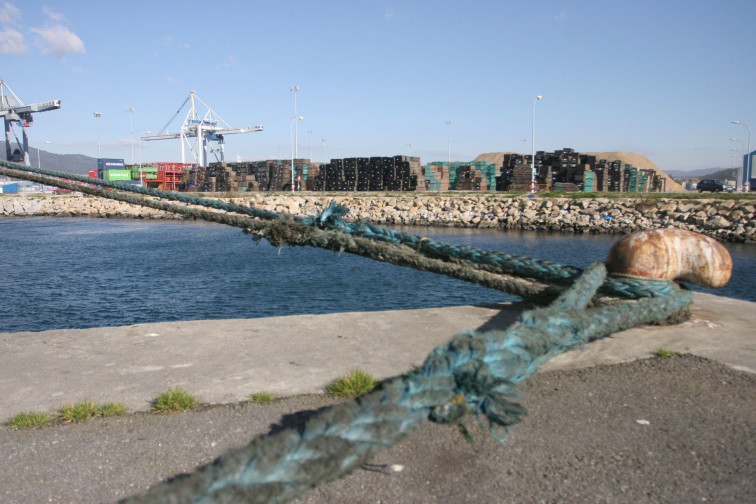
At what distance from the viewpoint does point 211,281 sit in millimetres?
16281

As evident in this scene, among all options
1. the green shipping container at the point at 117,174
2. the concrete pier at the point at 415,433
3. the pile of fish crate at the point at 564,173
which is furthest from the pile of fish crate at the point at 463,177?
the concrete pier at the point at 415,433

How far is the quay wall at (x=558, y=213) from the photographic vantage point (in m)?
27.8

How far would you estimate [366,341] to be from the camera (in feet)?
16.3

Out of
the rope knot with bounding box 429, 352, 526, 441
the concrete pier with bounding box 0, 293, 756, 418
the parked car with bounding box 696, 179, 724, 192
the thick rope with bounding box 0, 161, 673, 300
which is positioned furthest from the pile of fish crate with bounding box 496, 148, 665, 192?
the rope knot with bounding box 429, 352, 526, 441

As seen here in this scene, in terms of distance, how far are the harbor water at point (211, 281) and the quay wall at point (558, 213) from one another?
336 cm

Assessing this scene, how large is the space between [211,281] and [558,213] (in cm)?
2296

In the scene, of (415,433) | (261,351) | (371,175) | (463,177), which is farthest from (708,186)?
(415,433)

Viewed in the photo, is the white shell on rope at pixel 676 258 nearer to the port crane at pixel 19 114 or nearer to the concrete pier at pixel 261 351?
the concrete pier at pixel 261 351

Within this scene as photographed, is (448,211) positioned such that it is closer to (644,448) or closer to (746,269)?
(746,269)

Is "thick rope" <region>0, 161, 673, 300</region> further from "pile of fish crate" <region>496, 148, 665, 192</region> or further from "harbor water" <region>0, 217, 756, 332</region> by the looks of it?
"pile of fish crate" <region>496, 148, 665, 192</region>

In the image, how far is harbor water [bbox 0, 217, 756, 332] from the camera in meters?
12.7

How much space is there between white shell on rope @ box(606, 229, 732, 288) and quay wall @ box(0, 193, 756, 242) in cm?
2133

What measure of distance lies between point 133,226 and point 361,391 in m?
36.8

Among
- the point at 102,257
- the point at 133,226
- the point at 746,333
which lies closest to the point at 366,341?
the point at 746,333
